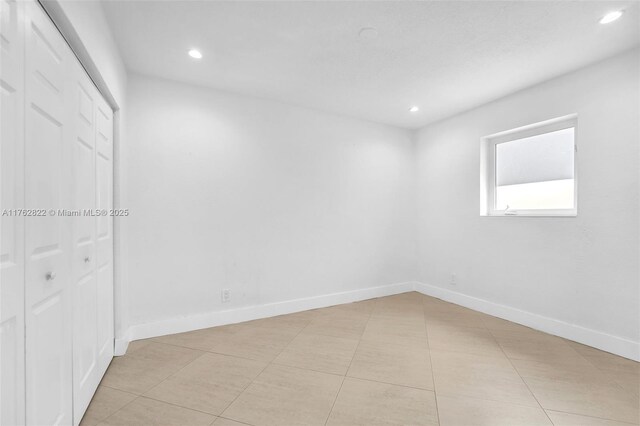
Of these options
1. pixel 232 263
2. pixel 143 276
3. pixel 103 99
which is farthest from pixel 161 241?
pixel 103 99

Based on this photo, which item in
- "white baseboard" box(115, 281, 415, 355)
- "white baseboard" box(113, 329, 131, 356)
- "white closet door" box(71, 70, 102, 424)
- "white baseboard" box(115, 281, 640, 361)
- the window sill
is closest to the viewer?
"white closet door" box(71, 70, 102, 424)

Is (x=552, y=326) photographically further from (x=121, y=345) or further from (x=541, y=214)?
(x=121, y=345)

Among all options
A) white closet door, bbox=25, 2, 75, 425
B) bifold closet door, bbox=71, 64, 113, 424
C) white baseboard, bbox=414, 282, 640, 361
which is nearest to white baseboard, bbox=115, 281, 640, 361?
white baseboard, bbox=414, 282, 640, 361

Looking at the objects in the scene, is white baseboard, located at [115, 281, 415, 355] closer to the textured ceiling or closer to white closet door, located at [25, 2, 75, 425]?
white closet door, located at [25, 2, 75, 425]

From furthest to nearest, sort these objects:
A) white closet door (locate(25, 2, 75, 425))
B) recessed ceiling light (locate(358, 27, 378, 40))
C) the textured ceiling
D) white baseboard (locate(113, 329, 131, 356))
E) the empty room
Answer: white baseboard (locate(113, 329, 131, 356)) → recessed ceiling light (locate(358, 27, 378, 40)) → the textured ceiling → the empty room → white closet door (locate(25, 2, 75, 425))

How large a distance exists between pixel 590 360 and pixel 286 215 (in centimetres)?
306

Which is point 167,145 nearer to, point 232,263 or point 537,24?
point 232,263

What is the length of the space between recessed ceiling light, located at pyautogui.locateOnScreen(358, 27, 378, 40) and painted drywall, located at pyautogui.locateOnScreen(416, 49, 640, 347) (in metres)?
2.00

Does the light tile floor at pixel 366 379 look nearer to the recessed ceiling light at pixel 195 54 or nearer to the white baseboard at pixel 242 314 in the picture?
the white baseboard at pixel 242 314

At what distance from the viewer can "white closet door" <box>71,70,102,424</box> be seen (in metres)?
1.53

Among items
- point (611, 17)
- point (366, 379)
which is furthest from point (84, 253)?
point (611, 17)

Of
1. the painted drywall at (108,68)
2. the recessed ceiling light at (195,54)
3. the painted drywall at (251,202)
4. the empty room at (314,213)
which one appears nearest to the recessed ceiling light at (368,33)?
the empty room at (314,213)

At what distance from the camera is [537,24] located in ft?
6.81

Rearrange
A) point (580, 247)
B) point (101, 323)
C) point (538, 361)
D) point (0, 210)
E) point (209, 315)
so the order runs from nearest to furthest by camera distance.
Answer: point (0, 210), point (101, 323), point (538, 361), point (580, 247), point (209, 315)
